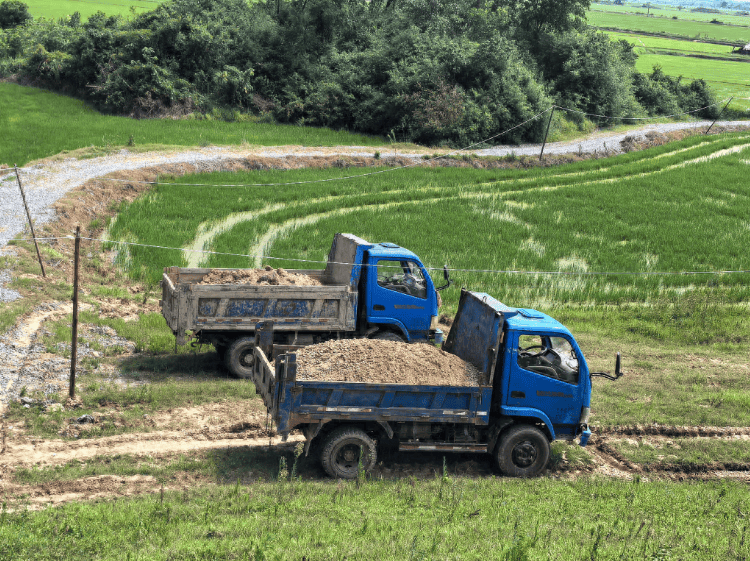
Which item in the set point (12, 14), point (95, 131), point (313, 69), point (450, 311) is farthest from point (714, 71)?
point (450, 311)

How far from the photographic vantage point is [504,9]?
5262 cm

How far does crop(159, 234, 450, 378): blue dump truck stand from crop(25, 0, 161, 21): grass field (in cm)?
5422

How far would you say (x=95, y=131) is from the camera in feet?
103

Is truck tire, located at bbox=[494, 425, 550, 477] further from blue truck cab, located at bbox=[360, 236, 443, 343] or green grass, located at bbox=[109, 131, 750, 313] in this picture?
green grass, located at bbox=[109, 131, 750, 313]

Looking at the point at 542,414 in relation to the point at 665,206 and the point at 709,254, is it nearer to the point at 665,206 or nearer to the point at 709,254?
the point at 709,254

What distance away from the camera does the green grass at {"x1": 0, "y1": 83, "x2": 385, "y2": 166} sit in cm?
2888

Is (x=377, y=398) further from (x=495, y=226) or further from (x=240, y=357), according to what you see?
(x=495, y=226)

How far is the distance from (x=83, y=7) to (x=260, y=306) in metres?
64.7

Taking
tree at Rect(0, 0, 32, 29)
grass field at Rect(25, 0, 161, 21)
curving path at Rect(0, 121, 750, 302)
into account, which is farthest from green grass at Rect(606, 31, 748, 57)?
tree at Rect(0, 0, 32, 29)

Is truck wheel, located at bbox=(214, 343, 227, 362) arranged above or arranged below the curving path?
below

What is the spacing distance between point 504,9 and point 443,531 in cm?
5125

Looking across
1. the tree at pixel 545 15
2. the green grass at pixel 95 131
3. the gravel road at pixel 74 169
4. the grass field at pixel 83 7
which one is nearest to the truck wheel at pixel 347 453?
the gravel road at pixel 74 169

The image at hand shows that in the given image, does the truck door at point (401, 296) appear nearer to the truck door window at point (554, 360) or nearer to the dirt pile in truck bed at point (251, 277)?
the dirt pile in truck bed at point (251, 277)

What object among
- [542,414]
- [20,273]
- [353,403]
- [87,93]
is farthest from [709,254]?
[87,93]
